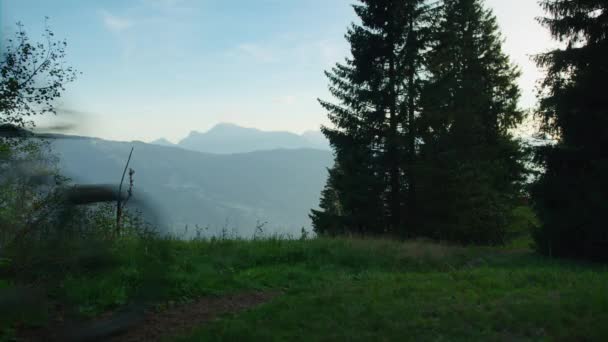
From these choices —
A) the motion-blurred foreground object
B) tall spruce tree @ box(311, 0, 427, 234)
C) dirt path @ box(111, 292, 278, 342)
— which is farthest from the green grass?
tall spruce tree @ box(311, 0, 427, 234)

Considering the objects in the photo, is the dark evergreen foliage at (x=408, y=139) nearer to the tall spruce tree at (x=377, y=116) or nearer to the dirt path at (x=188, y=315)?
the tall spruce tree at (x=377, y=116)

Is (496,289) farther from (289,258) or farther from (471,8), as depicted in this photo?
(471,8)

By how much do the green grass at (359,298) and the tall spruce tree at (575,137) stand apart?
498 centimetres

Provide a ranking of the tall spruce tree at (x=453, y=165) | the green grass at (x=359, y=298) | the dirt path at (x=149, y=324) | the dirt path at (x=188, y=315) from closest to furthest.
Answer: the dirt path at (x=149, y=324) < the green grass at (x=359, y=298) < the dirt path at (x=188, y=315) < the tall spruce tree at (x=453, y=165)

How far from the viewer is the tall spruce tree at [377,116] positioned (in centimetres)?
2202

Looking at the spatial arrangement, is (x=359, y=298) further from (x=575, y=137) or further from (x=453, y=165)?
(x=453, y=165)

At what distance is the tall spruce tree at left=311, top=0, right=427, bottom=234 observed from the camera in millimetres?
22016

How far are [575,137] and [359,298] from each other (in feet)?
34.2

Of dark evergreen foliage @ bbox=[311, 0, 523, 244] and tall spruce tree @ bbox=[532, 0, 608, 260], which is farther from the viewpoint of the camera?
dark evergreen foliage @ bbox=[311, 0, 523, 244]

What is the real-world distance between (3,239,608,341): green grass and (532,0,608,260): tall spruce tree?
4977 millimetres

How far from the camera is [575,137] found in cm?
1287

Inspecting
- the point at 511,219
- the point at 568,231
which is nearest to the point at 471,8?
the point at 511,219

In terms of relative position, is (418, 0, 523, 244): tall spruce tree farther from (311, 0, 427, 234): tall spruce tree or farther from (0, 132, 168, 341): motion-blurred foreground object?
(0, 132, 168, 341): motion-blurred foreground object

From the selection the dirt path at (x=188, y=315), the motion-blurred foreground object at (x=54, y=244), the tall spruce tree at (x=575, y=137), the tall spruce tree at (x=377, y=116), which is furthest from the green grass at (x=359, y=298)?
the tall spruce tree at (x=377, y=116)
